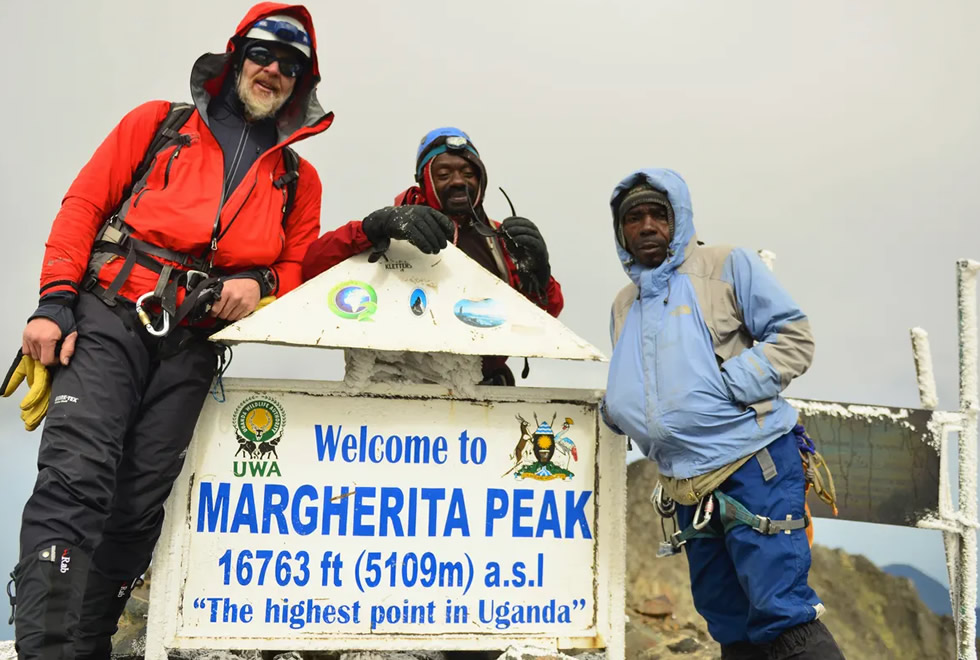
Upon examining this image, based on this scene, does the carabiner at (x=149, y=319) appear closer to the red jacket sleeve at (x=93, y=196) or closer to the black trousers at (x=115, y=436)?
the black trousers at (x=115, y=436)

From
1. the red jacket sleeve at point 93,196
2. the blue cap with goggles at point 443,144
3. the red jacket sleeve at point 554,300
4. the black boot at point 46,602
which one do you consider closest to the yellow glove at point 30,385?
the red jacket sleeve at point 93,196

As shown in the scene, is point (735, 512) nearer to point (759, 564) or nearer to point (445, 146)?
point (759, 564)

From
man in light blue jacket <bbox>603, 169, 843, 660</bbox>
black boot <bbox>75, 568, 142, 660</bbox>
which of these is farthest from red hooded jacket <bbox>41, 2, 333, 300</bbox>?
man in light blue jacket <bbox>603, 169, 843, 660</bbox>

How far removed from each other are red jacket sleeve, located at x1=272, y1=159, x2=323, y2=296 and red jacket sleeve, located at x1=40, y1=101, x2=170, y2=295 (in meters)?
0.67

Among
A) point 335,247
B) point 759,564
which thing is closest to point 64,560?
point 335,247

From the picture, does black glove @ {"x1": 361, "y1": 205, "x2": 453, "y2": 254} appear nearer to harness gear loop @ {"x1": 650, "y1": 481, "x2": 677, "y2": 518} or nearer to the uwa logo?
the uwa logo

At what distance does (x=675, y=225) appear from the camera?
3.29 meters

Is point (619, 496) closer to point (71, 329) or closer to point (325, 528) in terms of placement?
point (325, 528)

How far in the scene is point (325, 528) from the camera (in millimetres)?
3117

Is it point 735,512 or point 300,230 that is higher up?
point 300,230

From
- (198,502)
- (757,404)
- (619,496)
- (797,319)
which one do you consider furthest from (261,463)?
(797,319)

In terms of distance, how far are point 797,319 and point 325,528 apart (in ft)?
7.29

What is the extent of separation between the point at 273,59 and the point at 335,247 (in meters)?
0.94

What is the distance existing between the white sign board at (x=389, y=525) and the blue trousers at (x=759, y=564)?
1.39 feet
